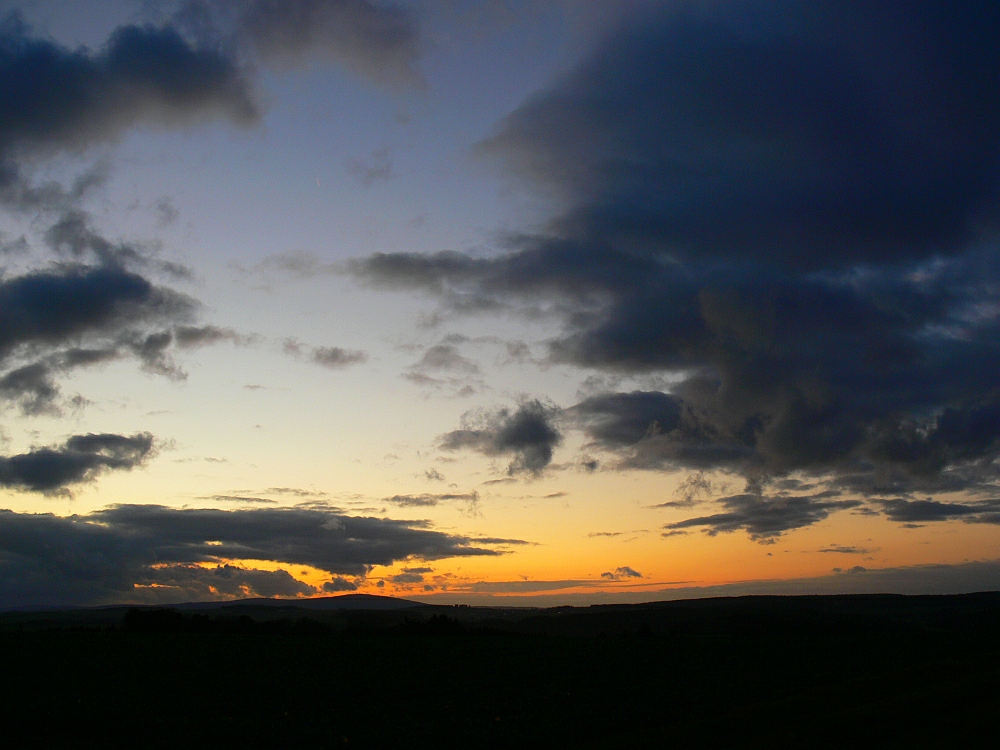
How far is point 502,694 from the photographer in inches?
2040

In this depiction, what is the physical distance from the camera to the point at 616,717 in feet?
131

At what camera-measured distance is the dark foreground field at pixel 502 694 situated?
113ft

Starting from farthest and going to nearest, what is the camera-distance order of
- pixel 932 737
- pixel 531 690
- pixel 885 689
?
pixel 531 690 → pixel 885 689 → pixel 932 737

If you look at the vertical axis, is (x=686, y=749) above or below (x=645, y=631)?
above

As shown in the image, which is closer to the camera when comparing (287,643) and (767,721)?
(767,721)

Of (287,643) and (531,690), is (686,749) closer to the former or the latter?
(531,690)

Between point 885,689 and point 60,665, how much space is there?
67948mm

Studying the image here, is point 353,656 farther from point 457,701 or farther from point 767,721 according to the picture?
point 767,721

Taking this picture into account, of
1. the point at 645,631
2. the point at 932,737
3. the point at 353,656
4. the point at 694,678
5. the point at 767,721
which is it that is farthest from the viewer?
the point at 645,631

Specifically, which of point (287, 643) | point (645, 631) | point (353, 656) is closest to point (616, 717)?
point (353, 656)

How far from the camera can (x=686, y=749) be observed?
101 feet

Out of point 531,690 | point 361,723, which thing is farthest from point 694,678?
point 361,723

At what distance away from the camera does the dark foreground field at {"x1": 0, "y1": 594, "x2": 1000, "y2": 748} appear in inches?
1357

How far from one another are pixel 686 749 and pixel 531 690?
81.2 feet
